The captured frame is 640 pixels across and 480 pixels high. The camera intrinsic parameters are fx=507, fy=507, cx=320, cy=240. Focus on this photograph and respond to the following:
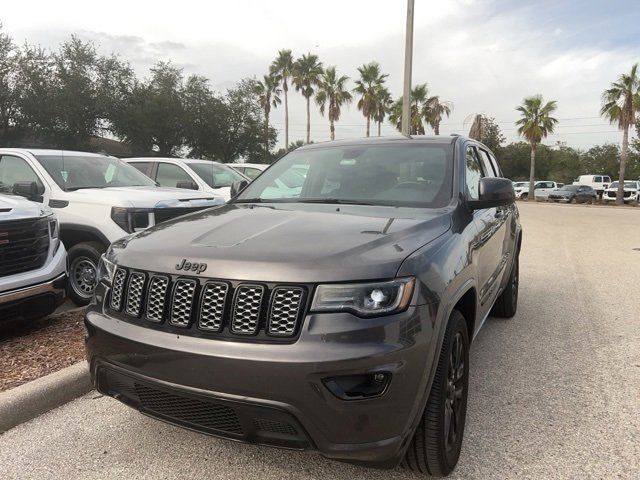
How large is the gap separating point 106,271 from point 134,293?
0.39m

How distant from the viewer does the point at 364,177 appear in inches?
138

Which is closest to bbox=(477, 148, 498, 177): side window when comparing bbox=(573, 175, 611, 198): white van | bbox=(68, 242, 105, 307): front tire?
bbox=(68, 242, 105, 307): front tire

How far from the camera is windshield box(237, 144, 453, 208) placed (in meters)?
3.26

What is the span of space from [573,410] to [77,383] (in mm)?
3278

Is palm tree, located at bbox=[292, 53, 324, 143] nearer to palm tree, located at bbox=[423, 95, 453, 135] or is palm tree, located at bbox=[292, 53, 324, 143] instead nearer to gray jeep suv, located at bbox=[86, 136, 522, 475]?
palm tree, located at bbox=[423, 95, 453, 135]

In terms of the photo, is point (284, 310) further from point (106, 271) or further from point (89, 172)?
point (89, 172)

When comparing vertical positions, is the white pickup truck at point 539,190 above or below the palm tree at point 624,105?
below

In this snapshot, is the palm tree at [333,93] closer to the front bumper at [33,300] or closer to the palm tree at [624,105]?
the palm tree at [624,105]

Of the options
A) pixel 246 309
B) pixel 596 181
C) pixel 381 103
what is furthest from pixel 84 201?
pixel 596 181

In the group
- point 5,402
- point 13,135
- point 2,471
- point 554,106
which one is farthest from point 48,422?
point 554,106

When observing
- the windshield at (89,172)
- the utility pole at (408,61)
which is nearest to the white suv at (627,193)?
the utility pole at (408,61)

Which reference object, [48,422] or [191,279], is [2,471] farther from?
[191,279]

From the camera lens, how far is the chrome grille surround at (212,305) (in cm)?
213

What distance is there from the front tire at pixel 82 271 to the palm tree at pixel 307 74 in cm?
3614
